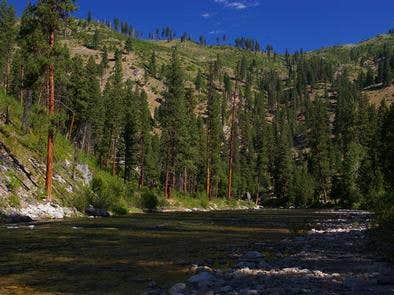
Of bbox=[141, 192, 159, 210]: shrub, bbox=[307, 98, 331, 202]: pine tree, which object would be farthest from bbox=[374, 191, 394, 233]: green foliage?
bbox=[307, 98, 331, 202]: pine tree

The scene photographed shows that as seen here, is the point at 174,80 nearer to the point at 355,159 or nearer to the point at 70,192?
the point at 70,192

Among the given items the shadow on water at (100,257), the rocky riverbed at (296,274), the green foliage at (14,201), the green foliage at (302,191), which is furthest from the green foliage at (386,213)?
the green foliage at (302,191)

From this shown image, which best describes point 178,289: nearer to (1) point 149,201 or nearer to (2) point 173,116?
(1) point 149,201

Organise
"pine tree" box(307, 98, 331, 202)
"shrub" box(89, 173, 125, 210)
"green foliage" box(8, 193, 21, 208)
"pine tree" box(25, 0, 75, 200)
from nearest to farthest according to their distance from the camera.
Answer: "green foliage" box(8, 193, 21, 208), "pine tree" box(25, 0, 75, 200), "shrub" box(89, 173, 125, 210), "pine tree" box(307, 98, 331, 202)

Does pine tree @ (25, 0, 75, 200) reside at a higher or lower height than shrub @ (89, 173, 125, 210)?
higher

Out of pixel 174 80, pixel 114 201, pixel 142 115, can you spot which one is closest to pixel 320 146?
pixel 142 115

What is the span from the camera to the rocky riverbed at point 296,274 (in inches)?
402

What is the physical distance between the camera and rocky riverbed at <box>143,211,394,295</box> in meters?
10.2

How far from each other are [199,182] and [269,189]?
44.6m

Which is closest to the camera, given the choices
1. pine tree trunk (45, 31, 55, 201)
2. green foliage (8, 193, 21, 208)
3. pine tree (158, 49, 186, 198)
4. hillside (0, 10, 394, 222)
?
green foliage (8, 193, 21, 208)

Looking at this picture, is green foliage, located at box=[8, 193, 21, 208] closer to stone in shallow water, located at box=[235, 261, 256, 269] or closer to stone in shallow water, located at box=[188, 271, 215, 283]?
stone in shallow water, located at box=[235, 261, 256, 269]

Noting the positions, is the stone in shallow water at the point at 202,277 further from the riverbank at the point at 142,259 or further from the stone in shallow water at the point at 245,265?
the stone in shallow water at the point at 245,265

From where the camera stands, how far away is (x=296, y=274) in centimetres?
1205

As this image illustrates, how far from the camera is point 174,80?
70.4 meters
